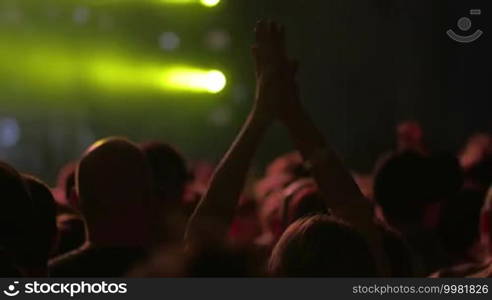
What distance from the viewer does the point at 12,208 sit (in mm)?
1604

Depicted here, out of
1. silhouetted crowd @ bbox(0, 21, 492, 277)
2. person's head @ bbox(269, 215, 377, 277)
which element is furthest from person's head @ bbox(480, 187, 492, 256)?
person's head @ bbox(269, 215, 377, 277)

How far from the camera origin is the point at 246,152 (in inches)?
69.2

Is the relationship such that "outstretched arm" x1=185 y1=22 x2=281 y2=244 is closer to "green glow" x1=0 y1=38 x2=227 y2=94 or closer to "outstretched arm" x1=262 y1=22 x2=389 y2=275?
"outstretched arm" x1=262 y1=22 x2=389 y2=275

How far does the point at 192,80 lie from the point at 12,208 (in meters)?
4.76

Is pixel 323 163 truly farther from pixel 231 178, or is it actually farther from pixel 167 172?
pixel 167 172

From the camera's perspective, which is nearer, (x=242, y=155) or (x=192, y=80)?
(x=242, y=155)

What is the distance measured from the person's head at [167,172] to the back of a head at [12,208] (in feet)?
2.64

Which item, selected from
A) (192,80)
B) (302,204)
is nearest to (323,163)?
(302,204)

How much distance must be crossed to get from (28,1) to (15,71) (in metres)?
0.69

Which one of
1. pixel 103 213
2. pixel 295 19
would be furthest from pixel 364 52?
pixel 103 213

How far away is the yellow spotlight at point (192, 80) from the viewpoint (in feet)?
18.6

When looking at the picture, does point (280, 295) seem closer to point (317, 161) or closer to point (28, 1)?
point (317, 161)

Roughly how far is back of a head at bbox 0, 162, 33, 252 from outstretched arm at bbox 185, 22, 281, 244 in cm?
29

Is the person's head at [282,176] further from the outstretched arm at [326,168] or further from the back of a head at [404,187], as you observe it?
the outstretched arm at [326,168]
